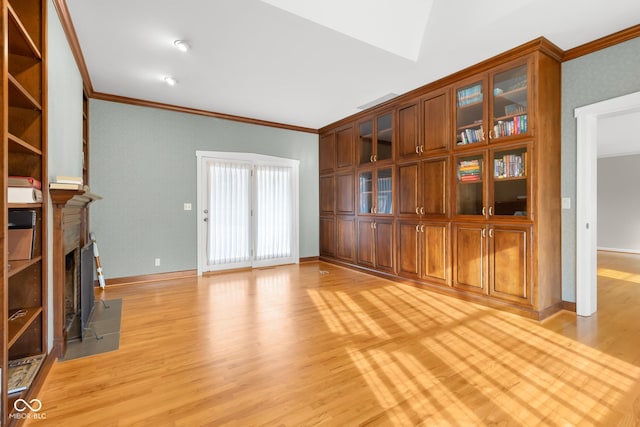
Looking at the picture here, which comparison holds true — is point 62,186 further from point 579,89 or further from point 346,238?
point 579,89

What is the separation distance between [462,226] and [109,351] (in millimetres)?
3653

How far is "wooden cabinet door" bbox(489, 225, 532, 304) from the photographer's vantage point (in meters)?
3.02

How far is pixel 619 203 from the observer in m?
7.57

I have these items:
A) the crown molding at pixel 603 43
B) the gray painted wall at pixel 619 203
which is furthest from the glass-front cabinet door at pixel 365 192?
the gray painted wall at pixel 619 203

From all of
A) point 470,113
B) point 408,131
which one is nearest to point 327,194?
point 408,131

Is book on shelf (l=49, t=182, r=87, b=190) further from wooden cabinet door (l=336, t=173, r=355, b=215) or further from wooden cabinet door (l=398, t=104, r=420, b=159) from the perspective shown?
wooden cabinet door (l=336, t=173, r=355, b=215)

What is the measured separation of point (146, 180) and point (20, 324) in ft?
10.5

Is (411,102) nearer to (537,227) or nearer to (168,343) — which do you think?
(537,227)

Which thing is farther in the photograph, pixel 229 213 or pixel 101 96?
pixel 229 213

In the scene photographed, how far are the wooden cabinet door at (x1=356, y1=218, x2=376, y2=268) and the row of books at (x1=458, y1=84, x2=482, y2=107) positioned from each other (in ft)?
7.06

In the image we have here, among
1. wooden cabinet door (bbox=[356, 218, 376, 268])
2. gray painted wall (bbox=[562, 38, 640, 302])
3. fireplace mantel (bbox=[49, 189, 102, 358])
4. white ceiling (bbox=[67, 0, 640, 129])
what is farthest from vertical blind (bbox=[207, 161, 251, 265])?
gray painted wall (bbox=[562, 38, 640, 302])

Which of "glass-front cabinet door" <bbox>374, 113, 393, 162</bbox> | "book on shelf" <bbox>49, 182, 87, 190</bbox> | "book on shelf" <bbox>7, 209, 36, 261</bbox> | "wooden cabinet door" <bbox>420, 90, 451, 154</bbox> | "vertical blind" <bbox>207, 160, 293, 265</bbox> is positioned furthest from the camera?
"vertical blind" <bbox>207, 160, 293, 265</bbox>

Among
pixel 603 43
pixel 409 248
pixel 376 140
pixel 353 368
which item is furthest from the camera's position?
pixel 376 140

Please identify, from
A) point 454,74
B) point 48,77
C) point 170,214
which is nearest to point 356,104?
point 454,74
